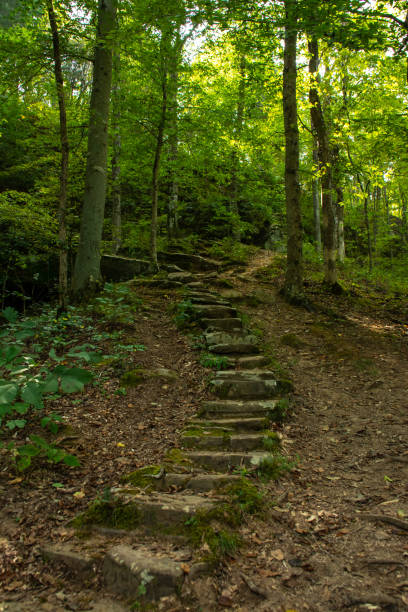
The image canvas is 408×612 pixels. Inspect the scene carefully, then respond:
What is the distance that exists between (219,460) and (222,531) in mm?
1023

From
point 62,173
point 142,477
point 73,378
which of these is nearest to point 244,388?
point 142,477

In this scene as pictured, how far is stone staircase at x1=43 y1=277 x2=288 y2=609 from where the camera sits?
2311 millimetres

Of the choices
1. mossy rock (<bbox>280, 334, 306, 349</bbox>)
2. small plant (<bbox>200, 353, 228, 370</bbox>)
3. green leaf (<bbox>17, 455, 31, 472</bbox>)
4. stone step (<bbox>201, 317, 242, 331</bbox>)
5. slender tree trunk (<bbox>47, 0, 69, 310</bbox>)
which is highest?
slender tree trunk (<bbox>47, 0, 69, 310</bbox>)

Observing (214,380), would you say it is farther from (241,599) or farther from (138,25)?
(138,25)

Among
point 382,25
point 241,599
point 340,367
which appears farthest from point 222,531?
point 382,25

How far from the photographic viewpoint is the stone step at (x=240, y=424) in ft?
14.0

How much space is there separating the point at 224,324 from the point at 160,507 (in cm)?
441

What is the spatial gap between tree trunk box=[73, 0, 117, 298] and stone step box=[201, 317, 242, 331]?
8.80 ft

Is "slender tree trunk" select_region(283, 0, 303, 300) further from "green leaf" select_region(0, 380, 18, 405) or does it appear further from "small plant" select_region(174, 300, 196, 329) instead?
"green leaf" select_region(0, 380, 18, 405)

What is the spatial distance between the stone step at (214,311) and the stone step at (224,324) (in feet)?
→ 1.11

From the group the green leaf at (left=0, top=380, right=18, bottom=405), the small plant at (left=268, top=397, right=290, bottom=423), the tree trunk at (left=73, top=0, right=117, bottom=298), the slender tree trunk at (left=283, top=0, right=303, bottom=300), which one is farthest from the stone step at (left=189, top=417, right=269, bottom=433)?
the slender tree trunk at (left=283, top=0, right=303, bottom=300)

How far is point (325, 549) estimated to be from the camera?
2.57 meters

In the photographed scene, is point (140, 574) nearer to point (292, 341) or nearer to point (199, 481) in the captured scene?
point (199, 481)

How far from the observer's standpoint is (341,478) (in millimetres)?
3498
